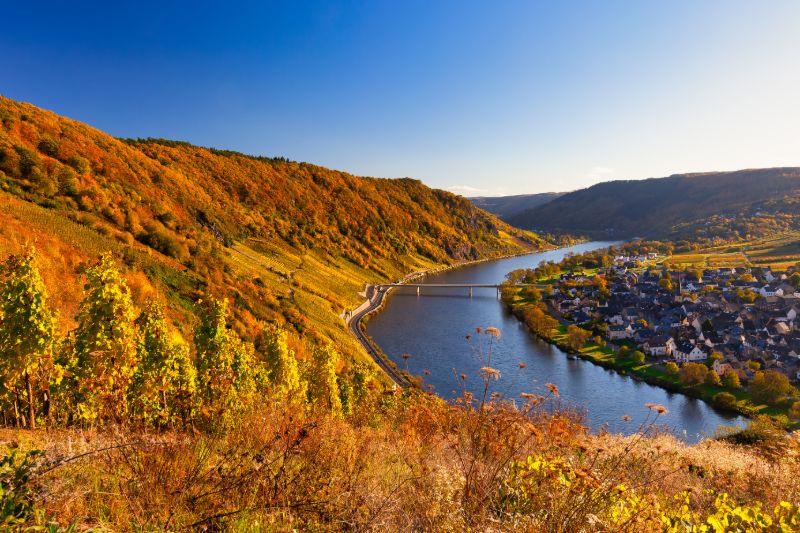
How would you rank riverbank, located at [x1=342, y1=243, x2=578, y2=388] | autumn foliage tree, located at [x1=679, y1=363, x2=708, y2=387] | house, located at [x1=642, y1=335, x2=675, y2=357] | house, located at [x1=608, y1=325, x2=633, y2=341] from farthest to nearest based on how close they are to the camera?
house, located at [x1=608, y1=325, x2=633, y2=341] → house, located at [x1=642, y1=335, x2=675, y2=357] → autumn foliage tree, located at [x1=679, y1=363, x2=708, y2=387] → riverbank, located at [x1=342, y1=243, x2=578, y2=388]

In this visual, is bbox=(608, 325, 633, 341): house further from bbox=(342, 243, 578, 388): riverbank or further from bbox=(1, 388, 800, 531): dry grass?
bbox=(1, 388, 800, 531): dry grass

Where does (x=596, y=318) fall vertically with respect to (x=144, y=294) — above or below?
below

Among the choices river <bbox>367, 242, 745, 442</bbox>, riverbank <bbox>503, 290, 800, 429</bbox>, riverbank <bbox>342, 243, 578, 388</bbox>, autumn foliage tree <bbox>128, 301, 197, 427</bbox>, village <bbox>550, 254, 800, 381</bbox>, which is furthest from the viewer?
village <bbox>550, 254, 800, 381</bbox>

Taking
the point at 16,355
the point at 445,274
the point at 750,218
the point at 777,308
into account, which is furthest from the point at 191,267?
the point at 750,218

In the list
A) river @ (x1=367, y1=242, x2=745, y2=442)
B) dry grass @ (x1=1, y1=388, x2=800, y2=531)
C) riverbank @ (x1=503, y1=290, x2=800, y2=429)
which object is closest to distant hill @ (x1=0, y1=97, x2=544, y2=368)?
river @ (x1=367, y1=242, x2=745, y2=442)

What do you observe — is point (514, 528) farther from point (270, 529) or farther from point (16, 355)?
point (16, 355)

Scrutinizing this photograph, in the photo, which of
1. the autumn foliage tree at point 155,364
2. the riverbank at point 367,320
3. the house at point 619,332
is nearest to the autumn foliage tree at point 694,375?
the house at point 619,332

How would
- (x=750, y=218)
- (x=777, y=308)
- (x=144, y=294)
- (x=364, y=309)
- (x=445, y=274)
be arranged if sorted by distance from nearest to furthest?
1. (x=144, y=294)
2. (x=777, y=308)
3. (x=364, y=309)
4. (x=445, y=274)
5. (x=750, y=218)

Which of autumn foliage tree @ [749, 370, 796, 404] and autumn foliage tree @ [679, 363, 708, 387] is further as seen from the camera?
autumn foliage tree @ [679, 363, 708, 387]
